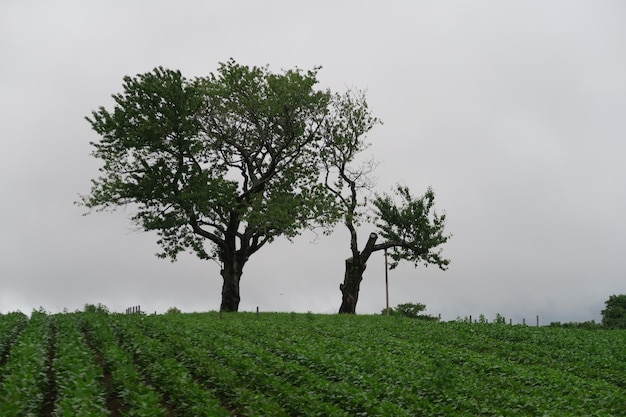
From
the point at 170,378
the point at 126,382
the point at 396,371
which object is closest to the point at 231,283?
the point at 396,371

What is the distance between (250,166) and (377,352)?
83.7 feet

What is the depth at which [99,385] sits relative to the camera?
15812 millimetres

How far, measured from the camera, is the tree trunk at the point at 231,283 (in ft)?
142

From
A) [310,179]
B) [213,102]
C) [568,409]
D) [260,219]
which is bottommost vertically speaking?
[568,409]

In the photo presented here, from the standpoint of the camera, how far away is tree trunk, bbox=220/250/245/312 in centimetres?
4331

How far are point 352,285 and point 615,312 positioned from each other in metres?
37.7

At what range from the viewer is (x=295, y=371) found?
17.8 m

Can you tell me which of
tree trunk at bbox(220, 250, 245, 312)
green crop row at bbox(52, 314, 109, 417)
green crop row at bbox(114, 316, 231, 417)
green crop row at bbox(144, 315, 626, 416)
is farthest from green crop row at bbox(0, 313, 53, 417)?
tree trunk at bbox(220, 250, 245, 312)

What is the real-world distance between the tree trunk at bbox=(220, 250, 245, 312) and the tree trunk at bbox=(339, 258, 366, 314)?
8461mm

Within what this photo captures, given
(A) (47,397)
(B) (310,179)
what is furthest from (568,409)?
(B) (310,179)

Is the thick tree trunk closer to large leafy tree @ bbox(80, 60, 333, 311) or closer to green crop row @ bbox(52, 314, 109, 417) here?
large leafy tree @ bbox(80, 60, 333, 311)

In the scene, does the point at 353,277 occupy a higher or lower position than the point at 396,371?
higher

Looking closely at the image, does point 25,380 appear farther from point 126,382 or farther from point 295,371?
point 295,371

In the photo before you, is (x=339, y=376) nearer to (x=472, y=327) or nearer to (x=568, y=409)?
(x=568, y=409)
